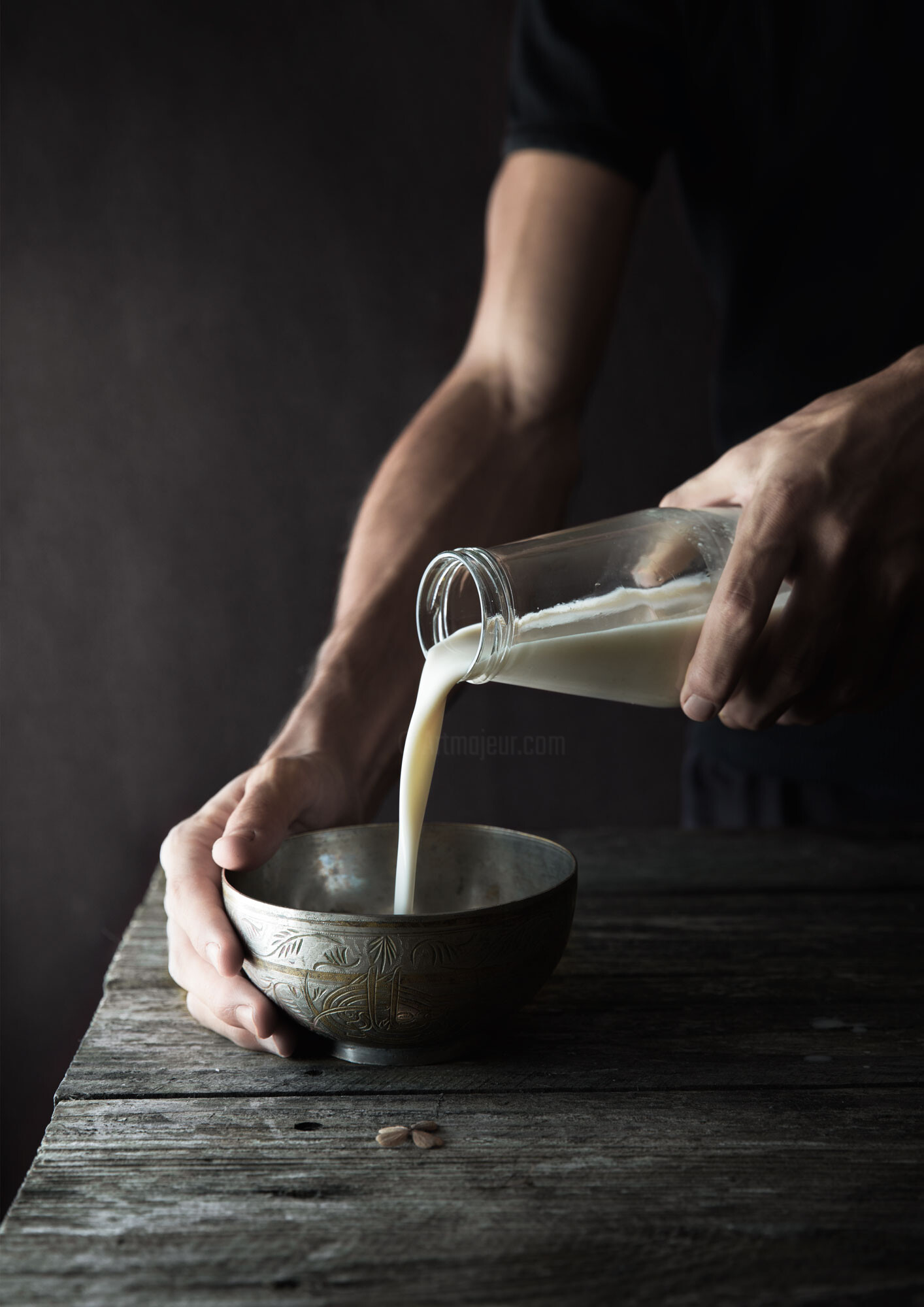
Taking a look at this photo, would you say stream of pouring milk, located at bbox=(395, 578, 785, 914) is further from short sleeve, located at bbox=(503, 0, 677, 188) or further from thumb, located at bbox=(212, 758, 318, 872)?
short sleeve, located at bbox=(503, 0, 677, 188)

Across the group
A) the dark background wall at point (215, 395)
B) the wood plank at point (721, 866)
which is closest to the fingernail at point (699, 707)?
the wood plank at point (721, 866)

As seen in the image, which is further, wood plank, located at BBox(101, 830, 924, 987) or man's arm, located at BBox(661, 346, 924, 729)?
wood plank, located at BBox(101, 830, 924, 987)

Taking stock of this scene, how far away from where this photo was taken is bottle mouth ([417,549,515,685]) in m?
0.80

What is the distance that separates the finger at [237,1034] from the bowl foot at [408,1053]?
4 cm

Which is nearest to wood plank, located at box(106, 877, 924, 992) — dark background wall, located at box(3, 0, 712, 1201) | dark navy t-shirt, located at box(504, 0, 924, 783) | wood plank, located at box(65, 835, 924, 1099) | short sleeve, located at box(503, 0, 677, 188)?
wood plank, located at box(65, 835, 924, 1099)

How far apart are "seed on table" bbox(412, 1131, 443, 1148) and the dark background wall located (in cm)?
184

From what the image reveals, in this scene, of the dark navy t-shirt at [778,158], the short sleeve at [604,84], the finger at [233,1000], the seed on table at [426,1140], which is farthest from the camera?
the short sleeve at [604,84]

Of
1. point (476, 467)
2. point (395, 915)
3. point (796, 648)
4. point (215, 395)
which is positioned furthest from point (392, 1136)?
point (215, 395)

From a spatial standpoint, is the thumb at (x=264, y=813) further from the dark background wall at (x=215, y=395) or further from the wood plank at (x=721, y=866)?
the dark background wall at (x=215, y=395)

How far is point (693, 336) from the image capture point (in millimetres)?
2557

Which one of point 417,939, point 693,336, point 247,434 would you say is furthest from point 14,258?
point 417,939

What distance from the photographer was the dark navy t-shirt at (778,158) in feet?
4.22

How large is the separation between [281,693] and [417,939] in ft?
6.67

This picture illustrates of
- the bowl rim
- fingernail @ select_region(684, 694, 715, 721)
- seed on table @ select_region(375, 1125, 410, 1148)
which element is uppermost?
fingernail @ select_region(684, 694, 715, 721)
